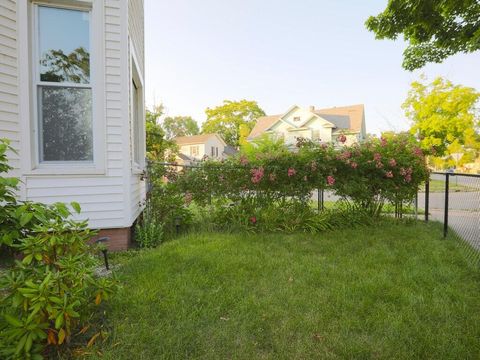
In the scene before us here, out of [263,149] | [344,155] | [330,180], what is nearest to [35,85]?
[263,149]

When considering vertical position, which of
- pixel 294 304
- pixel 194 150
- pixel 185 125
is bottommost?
pixel 294 304

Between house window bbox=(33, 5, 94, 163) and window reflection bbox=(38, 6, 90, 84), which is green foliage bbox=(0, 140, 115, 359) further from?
window reflection bbox=(38, 6, 90, 84)

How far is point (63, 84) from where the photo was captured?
11.8 feet

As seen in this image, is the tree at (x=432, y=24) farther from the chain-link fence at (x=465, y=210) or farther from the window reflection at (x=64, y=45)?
the window reflection at (x=64, y=45)

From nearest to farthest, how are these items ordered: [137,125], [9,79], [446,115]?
[9,79] → [137,125] → [446,115]

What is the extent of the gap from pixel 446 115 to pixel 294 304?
2381cm

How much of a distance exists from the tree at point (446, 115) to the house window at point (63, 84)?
2005cm

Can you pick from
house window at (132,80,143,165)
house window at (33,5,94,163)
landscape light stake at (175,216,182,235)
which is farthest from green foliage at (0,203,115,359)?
house window at (132,80,143,165)

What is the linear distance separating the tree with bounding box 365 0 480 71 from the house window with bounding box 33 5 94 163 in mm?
5851

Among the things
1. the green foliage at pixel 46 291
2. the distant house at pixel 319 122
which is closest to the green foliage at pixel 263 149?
the green foliage at pixel 46 291

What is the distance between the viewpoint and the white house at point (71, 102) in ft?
11.0

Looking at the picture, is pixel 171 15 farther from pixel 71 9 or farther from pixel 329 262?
pixel 329 262

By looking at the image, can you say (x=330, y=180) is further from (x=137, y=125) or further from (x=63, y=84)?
(x=63, y=84)

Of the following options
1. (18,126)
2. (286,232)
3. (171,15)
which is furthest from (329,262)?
(171,15)
